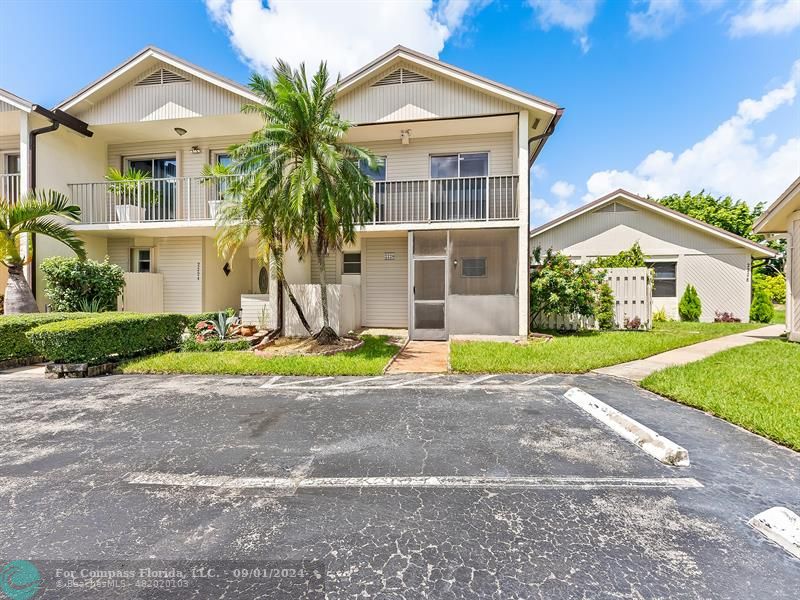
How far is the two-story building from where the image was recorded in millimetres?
10453

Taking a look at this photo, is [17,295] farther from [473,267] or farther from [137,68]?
[473,267]

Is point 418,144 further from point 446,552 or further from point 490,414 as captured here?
point 446,552

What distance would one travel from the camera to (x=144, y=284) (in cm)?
1212

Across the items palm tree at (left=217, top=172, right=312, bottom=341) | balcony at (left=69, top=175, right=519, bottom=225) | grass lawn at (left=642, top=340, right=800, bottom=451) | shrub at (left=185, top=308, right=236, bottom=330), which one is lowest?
grass lawn at (left=642, top=340, right=800, bottom=451)

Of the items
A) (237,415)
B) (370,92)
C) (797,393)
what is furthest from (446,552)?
(370,92)

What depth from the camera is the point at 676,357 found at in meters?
7.73

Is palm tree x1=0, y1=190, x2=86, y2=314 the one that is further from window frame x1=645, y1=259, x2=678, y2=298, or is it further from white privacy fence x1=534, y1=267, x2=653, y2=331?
window frame x1=645, y1=259, x2=678, y2=298

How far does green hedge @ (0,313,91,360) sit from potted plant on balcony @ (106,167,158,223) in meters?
4.72

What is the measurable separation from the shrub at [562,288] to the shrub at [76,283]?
12926 mm

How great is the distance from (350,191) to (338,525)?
7.11 meters

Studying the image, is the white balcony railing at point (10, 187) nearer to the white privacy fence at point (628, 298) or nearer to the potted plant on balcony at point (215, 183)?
the potted plant on balcony at point (215, 183)

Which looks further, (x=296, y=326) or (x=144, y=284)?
(x=144, y=284)

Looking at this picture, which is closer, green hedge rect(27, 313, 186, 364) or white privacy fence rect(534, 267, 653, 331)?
green hedge rect(27, 313, 186, 364)

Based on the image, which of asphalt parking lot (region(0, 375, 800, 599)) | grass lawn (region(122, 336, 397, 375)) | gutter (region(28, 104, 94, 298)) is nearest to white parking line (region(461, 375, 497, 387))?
asphalt parking lot (region(0, 375, 800, 599))
